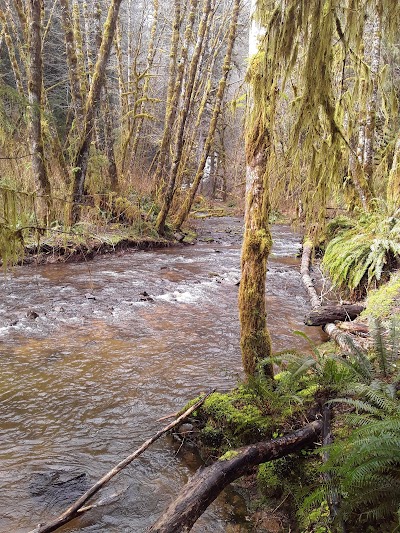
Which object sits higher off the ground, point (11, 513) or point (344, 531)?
point (344, 531)

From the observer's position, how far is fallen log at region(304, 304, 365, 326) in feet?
18.9

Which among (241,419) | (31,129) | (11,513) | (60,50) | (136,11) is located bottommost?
(11,513)

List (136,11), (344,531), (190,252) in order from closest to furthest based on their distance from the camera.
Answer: (344,531) → (190,252) → (136,11)

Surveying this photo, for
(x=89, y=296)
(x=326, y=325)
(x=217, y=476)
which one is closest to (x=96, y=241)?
(x=89, y=296)

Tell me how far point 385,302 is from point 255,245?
2.86 meters

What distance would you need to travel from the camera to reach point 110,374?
4973 millimetres

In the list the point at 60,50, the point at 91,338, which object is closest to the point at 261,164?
the point at 91,338

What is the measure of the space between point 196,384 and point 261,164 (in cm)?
259

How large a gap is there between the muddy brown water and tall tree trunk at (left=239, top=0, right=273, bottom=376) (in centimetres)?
41

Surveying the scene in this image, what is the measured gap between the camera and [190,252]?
43.2 feet

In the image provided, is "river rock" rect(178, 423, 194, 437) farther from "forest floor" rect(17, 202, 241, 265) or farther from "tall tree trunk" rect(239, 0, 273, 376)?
"forest floor" rect(17, 202, 241, 265)

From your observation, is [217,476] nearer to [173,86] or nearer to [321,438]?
[321,438]

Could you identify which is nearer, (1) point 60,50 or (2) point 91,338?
(2) point 91,338

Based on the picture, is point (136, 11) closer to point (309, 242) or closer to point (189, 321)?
point (309, 242)
